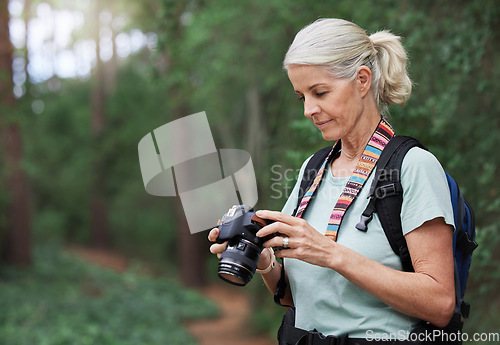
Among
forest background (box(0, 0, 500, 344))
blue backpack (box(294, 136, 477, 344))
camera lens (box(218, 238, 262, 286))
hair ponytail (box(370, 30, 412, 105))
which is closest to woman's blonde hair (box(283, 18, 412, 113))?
hair ponytail (box(370, 30, 412, 105))

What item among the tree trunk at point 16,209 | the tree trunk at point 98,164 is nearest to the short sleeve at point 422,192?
the tree trunk at point 16,209

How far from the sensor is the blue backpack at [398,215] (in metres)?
1.63

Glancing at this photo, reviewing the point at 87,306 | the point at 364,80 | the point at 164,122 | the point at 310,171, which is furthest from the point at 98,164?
the point at 364,80

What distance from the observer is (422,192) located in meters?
1.59

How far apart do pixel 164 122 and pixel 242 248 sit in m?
15.3

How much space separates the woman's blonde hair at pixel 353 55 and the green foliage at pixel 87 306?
6.57m

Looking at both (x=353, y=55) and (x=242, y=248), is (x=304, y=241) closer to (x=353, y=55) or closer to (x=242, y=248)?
(x=242, y=248)

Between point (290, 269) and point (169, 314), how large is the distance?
10.3m

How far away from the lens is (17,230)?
44.4 ft

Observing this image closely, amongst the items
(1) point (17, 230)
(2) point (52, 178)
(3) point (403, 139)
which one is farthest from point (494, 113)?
(2) point (52, 178)

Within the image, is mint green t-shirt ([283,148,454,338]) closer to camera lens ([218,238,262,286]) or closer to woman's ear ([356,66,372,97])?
camera lens ([218,238,262,286])

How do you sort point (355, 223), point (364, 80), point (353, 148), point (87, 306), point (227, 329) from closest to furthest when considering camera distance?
point (355, 223) → point (364, 80) → point (353, 148) → point (87, 306) → point (227, 329)

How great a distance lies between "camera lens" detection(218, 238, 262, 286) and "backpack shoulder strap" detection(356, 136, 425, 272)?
0.36 meters

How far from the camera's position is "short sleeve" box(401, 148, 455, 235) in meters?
1.56
